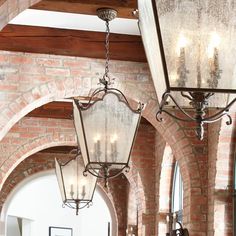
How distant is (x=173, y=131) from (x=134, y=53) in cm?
103

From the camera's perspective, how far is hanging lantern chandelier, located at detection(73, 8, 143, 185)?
4.66 m

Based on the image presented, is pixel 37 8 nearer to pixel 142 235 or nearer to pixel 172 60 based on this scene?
Result: pixel 172 60

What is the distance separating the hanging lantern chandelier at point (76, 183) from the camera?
695cm

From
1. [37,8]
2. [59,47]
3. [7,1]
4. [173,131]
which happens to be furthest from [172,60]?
[173,131]

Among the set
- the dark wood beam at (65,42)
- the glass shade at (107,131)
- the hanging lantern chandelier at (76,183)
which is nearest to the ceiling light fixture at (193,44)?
the glass shade at (107,131)

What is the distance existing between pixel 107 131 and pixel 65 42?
2.24 m

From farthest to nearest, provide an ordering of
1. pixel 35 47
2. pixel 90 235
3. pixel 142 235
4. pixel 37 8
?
pixel 90 235 → pixel 142 235 → pixel 35 47 → pixel 37 8

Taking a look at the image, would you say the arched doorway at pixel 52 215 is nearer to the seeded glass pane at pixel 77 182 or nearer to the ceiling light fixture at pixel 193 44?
the seeded glass pane at pixel 77 182

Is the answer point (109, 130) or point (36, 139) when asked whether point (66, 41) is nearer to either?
point (109, 130)

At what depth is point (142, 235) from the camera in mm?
10539

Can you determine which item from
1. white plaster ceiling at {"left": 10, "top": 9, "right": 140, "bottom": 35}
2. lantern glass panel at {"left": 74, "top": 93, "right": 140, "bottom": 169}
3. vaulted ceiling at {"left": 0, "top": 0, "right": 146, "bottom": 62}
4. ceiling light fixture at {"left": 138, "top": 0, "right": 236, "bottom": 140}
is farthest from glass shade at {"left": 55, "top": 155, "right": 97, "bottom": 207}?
ceiling light fixture at {"left": 138, "top": 0, "right": 236, "bottom": 140}

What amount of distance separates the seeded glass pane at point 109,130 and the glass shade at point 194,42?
93.5 inches

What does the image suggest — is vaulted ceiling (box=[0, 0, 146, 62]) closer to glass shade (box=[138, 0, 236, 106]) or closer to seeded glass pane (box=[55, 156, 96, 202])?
seeded glass pane (box=[55, 156, 96, 202])

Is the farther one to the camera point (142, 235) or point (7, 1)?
point (142, 235)
